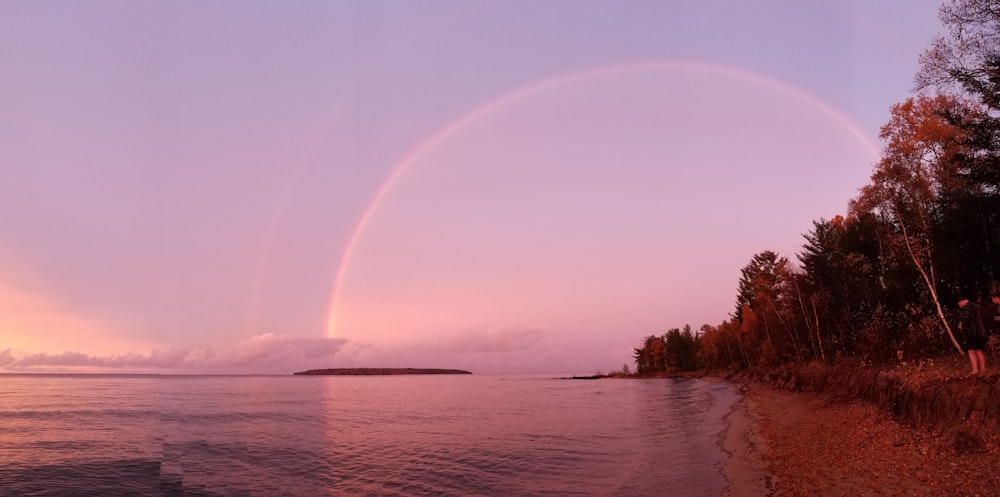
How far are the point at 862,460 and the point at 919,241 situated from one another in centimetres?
1997

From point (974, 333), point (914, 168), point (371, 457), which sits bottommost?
point (371, 457)

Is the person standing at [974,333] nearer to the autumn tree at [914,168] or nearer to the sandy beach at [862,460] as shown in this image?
the sandy beach at [862,460]

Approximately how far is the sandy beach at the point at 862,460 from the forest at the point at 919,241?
726 cm

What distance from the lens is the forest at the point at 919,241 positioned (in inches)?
886

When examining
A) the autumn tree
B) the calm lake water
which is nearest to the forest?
the autumn tree

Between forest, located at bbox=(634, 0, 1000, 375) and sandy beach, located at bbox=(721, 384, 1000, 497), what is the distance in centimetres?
726

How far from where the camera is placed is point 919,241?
3084 cm

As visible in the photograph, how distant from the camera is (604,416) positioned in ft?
168

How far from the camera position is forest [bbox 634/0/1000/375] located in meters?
22.5

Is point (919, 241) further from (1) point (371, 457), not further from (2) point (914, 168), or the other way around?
(1) point (371, 457)

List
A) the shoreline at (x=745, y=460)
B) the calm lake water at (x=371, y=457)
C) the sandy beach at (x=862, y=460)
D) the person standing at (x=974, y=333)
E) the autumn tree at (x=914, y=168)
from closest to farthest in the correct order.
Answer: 1. the sandy beach at (x=862, y=460)
2. the shoreline at (x=745, y=460)
3. the person standing at (x=974, y=333)
4. the calm lake water at (x=371, y=457)
5. the autumn tree at (x=914, y=168)

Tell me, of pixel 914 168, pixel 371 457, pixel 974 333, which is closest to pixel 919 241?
pixel 914 168

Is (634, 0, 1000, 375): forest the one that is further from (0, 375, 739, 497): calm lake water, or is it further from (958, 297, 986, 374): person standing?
(0, 375, 739, 497): calm lake water

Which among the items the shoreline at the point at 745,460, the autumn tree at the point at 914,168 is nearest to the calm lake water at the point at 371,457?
the shoreline at the point at 745,460
